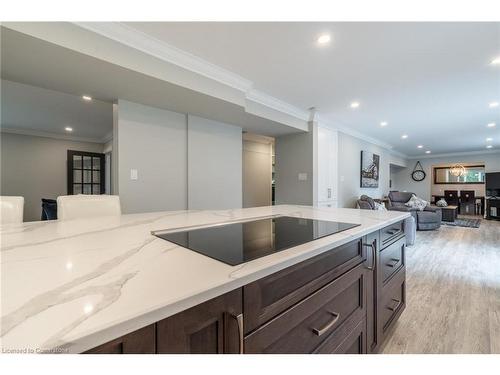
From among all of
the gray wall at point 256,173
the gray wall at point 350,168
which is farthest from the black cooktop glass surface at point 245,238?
the gray wall at point 256,173

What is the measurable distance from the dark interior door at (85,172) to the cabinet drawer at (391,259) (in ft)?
20.9

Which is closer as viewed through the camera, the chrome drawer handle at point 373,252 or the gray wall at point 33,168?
the chrome drawer handle at point 373,252

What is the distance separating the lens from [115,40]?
6.04ft

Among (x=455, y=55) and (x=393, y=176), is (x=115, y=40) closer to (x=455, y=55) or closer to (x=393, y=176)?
(x=455, y=55)

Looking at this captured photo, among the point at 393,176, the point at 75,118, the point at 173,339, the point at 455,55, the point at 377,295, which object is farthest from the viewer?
the point at 393,176

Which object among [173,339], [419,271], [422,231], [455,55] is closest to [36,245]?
[173,339]

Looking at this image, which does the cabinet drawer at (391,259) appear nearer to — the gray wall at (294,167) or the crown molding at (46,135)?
the gray wall at (294,167)

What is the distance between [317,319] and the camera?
0.86m

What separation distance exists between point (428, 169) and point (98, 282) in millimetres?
12475

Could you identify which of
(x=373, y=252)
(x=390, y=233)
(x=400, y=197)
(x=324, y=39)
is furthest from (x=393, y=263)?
(x=400, y=197)

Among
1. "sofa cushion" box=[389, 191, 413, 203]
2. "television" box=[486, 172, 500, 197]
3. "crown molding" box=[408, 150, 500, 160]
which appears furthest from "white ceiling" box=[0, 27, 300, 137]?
"crown molding" box=[408, 150, 500, 160]

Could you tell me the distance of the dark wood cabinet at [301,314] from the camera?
0.49 meters

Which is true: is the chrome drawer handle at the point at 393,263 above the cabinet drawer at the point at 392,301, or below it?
above
